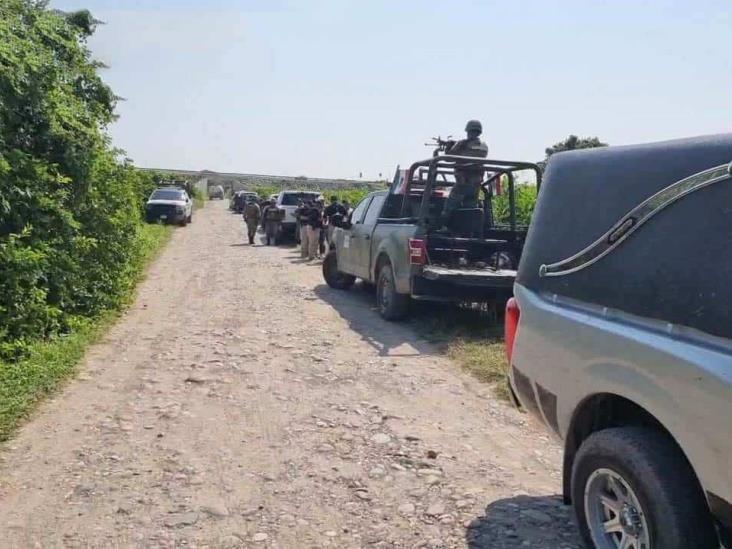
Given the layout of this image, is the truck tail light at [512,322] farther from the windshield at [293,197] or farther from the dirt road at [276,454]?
the windshield at [293,197]

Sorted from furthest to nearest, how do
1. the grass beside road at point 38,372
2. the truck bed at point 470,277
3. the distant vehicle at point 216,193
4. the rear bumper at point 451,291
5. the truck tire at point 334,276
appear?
the distant vehicle at point 216,193, the truck tire at point 334,276, the rear bumper at point 451,291, the truck bed at point 470,277, the grass beside road at point 38,372

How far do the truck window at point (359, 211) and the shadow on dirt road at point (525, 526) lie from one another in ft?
25.9

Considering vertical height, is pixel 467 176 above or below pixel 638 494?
above

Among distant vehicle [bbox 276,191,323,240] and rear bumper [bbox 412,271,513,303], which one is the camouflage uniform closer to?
distant vehicle [bbox 276,191,323,240]

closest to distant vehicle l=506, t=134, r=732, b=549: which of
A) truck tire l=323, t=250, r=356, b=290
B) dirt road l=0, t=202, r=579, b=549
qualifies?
dirt road l=0, t=202, r=579, b=549

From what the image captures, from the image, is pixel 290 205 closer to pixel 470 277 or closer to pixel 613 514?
pixel 470 277

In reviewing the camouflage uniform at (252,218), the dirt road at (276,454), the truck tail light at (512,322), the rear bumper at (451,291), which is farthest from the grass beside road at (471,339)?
the camouflage uniform at (252,218)

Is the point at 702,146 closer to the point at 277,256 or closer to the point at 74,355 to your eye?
the point at 74,355

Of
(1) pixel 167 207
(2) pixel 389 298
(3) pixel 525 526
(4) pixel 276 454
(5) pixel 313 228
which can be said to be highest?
(5) pixel 313 228

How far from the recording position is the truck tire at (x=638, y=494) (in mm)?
2703

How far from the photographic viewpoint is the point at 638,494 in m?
2.87

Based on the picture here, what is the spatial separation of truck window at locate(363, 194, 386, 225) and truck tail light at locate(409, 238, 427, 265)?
208cm

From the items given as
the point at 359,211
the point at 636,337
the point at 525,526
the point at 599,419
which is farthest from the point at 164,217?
the point at 636,337

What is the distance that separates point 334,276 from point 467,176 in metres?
4.29
